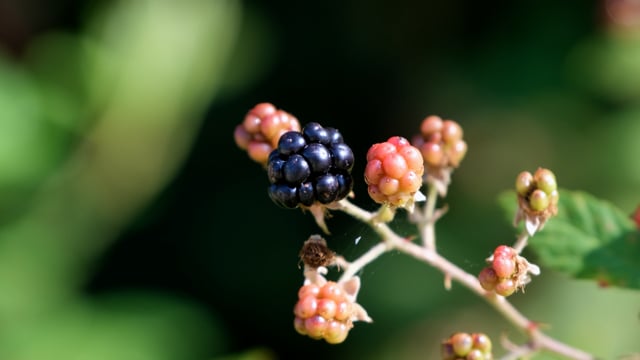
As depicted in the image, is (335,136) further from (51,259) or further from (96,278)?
(96,278)

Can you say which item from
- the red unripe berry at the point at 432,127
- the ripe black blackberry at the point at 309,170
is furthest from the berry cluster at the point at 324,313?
the red unripe berry at the point at 432,127

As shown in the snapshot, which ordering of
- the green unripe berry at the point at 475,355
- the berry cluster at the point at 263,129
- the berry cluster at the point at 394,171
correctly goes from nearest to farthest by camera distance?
the berry cluster at the point at 394,171 → the green unripe berry at the point at 475,355 → the berry cluster at the point at 263,129

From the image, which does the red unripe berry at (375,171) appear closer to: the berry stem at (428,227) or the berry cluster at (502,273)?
the berry cluster at (502,273)

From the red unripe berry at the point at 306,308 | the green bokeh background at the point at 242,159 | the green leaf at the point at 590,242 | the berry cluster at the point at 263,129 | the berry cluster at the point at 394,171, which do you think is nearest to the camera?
the berry cluster at the point at 394,171

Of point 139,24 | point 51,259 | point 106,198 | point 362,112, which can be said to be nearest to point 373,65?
point 362,112

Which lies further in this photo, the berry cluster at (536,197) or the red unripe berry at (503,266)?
the berry cluster at (536,197)

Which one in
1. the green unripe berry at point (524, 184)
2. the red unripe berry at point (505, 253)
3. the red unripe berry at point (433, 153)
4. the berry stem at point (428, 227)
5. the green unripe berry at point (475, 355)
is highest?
the red unripe berry at point (433, 153)

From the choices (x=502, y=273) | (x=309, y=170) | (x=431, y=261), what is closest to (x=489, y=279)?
(x=502, y=273)

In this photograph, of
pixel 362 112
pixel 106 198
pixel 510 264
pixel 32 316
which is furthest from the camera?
pixel 362 112
